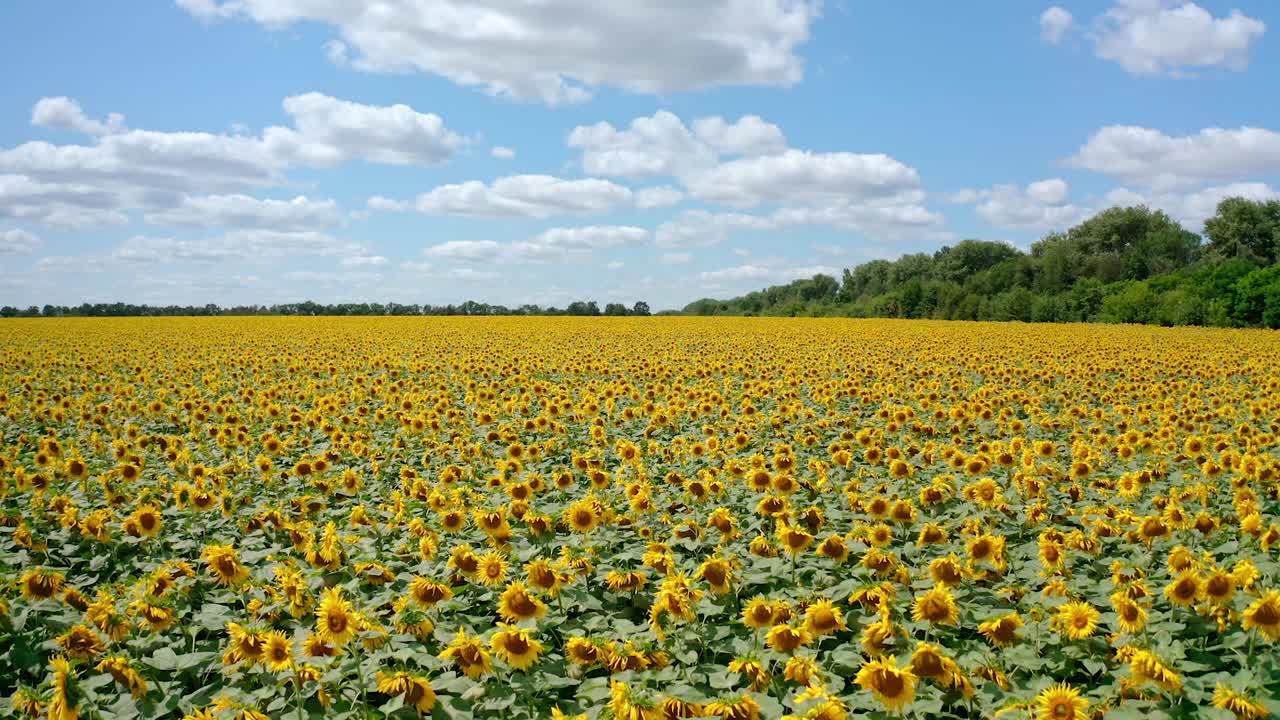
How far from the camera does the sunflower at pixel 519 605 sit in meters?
4.19

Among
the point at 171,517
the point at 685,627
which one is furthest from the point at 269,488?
the point at 685,627

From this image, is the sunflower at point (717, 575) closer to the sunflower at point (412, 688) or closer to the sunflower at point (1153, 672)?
the sunflower at point (412, 688)

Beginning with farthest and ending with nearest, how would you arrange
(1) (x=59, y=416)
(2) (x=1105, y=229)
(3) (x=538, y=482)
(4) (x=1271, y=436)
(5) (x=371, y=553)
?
(2) (x=1105, y=229)
(1) (x=59, y=416)
(4) (x=1271, y=436)
(3) (x=538, y=482)
(5) (x=371, y=553)

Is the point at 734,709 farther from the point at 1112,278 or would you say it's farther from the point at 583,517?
the point at 1112,278

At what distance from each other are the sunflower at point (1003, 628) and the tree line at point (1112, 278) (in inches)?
2064

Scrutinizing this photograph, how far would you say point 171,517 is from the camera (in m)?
7.56

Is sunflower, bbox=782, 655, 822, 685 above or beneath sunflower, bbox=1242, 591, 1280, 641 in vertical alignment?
beneath

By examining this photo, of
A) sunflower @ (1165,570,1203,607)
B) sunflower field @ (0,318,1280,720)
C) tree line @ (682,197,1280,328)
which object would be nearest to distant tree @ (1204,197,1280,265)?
tree line @ (682,197,1280,328)

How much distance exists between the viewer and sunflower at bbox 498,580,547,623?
419 cm

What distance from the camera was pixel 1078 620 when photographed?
4371 millimetres

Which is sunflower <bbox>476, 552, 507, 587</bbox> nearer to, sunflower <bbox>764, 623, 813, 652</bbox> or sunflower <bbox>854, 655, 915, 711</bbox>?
sunflower <bbox>764, 623, 813, 652</bbox>

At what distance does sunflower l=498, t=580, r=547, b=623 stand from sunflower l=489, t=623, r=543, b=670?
11.9 inches

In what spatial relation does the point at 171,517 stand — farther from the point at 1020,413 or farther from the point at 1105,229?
the point at 1105,229

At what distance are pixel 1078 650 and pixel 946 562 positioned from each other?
776 mm
